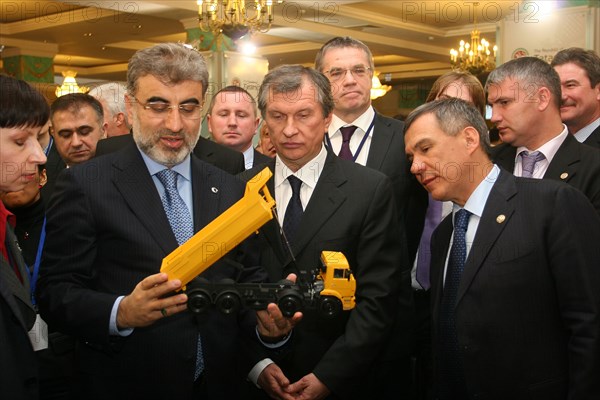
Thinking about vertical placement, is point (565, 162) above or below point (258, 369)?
above

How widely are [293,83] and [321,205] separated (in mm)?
463

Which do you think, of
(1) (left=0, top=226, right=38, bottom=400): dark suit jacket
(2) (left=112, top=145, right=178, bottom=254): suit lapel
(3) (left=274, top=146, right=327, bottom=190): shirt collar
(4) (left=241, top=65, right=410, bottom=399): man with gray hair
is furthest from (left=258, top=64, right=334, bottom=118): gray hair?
(1) (left=0, top=226, right=38, bottom=400): dark suit jacket

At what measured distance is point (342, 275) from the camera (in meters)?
1.76

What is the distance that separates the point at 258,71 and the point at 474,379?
9842 mm

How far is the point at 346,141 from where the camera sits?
307 cm

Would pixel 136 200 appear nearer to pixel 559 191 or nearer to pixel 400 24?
pixel 559 191

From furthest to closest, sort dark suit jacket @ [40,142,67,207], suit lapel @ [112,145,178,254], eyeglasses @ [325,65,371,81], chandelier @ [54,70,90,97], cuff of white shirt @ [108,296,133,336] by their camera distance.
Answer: chandelier @ [54,70,90,97]
dark suit jacket @ [40,142,67,207]
eyeglasses @ [325,65,371,81]
suit lapel @ [112,145,178,254]
cuff of white shirt @ [108,296,133,336]

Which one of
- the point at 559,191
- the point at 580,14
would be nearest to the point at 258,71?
the point at 580,14

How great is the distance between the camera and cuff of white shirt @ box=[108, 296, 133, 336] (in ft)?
5.82

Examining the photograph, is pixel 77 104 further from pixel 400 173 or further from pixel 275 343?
pixel 275 343

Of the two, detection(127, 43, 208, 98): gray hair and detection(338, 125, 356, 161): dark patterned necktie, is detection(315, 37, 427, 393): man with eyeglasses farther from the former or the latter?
detection(127, 43, 208, 98): gray hair

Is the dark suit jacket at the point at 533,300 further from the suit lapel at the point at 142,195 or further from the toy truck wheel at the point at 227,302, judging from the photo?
the suit lapel at the point at 142,195

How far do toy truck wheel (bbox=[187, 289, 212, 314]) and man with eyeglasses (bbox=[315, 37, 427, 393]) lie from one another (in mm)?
1231

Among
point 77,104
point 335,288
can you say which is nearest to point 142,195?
point 335,288
